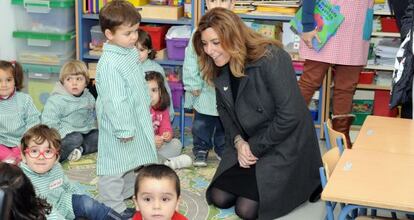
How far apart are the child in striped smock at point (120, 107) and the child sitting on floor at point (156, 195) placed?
82 cm

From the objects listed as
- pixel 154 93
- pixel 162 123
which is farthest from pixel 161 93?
pixel 162 123

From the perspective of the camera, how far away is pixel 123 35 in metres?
3.17

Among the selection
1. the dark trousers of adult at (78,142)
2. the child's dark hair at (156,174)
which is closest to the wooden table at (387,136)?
the child's dark hair at (156,174)

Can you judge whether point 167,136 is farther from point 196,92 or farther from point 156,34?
point 156,34

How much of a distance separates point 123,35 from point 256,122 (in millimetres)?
755

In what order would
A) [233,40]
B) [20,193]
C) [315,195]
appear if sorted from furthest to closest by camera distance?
[315,195] < [233,40] < [20,193]

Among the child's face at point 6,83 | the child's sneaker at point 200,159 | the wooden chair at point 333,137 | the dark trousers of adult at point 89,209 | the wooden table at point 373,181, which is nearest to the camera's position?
the wooden table at point 373,181

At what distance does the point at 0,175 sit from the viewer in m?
1.92

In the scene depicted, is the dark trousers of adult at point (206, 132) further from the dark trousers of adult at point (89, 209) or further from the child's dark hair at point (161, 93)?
the dark trousers of adult at point (89, 209)

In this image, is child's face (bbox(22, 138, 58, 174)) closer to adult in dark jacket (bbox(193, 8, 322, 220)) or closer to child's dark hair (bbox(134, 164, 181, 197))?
child's dark hair (bbox(134, 164, 181, 197))

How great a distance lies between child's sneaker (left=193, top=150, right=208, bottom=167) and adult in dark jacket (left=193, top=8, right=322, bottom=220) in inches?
24.3

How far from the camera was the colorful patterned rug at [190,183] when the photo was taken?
11.1 ft

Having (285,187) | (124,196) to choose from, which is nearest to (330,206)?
(285,187)

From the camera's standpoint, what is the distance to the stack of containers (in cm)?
484
